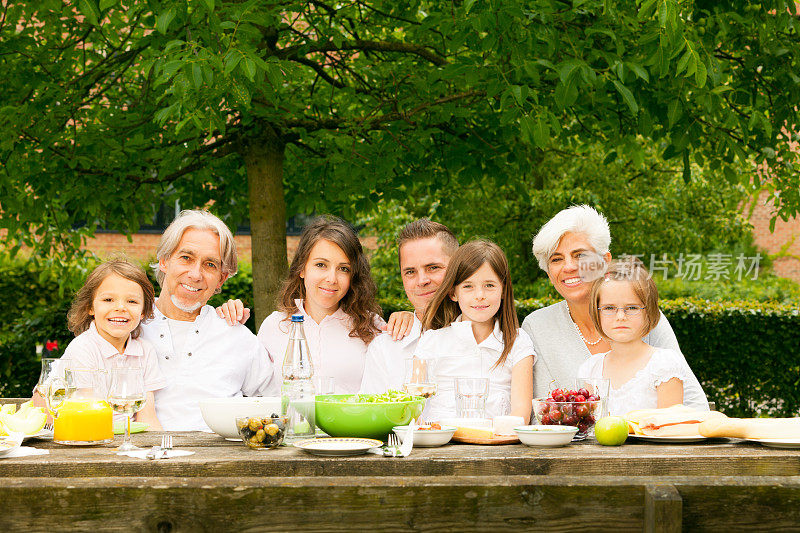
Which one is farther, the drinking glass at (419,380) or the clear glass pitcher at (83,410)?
the drinking glass at (419,380)

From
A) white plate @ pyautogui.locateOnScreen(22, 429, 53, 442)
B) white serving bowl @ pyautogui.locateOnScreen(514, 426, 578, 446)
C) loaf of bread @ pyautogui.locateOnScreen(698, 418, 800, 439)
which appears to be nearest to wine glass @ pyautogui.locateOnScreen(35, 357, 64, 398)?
white plate @ pyautogui.locateOnScreen(22, 429, 53, 442)

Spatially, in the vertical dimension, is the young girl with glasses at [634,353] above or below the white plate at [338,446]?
above

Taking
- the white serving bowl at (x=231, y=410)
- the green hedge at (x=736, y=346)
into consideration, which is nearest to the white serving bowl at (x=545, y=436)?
the white serving bowl at (x=231, y=410)

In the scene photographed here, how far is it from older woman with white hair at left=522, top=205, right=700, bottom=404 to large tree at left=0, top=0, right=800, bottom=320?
869mm

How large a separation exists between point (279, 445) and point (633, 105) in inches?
108

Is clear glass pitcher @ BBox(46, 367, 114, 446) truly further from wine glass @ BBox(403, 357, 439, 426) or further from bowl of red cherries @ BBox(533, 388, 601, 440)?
bowl of red cherries @ BBox(533, 388, 601, 440)

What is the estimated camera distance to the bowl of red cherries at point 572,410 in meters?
2.91

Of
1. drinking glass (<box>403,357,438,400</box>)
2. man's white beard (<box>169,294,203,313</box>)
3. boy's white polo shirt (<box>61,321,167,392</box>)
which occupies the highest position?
man's white beard (<box>169,294,203,313</box>)

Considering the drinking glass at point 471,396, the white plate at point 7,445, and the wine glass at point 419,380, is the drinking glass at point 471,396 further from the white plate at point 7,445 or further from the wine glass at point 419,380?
the white plate at point 7,445

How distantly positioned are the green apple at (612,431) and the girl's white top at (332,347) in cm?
170

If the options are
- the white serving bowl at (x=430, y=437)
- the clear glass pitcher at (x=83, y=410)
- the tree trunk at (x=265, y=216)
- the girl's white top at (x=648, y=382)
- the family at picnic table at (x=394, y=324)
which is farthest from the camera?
the tree trunk at (x=265, y=216)

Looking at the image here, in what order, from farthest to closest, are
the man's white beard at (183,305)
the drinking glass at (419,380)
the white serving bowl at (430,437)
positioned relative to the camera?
1. the man's white beard at (183,305)
2. the drinking glass at (419,380)
3. the white serving bowl at (430,437)

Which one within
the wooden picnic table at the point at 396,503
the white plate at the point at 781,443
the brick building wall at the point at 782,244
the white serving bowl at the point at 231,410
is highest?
the brick building wall at the point at 782,244

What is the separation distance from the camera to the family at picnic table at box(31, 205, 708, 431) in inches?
136
